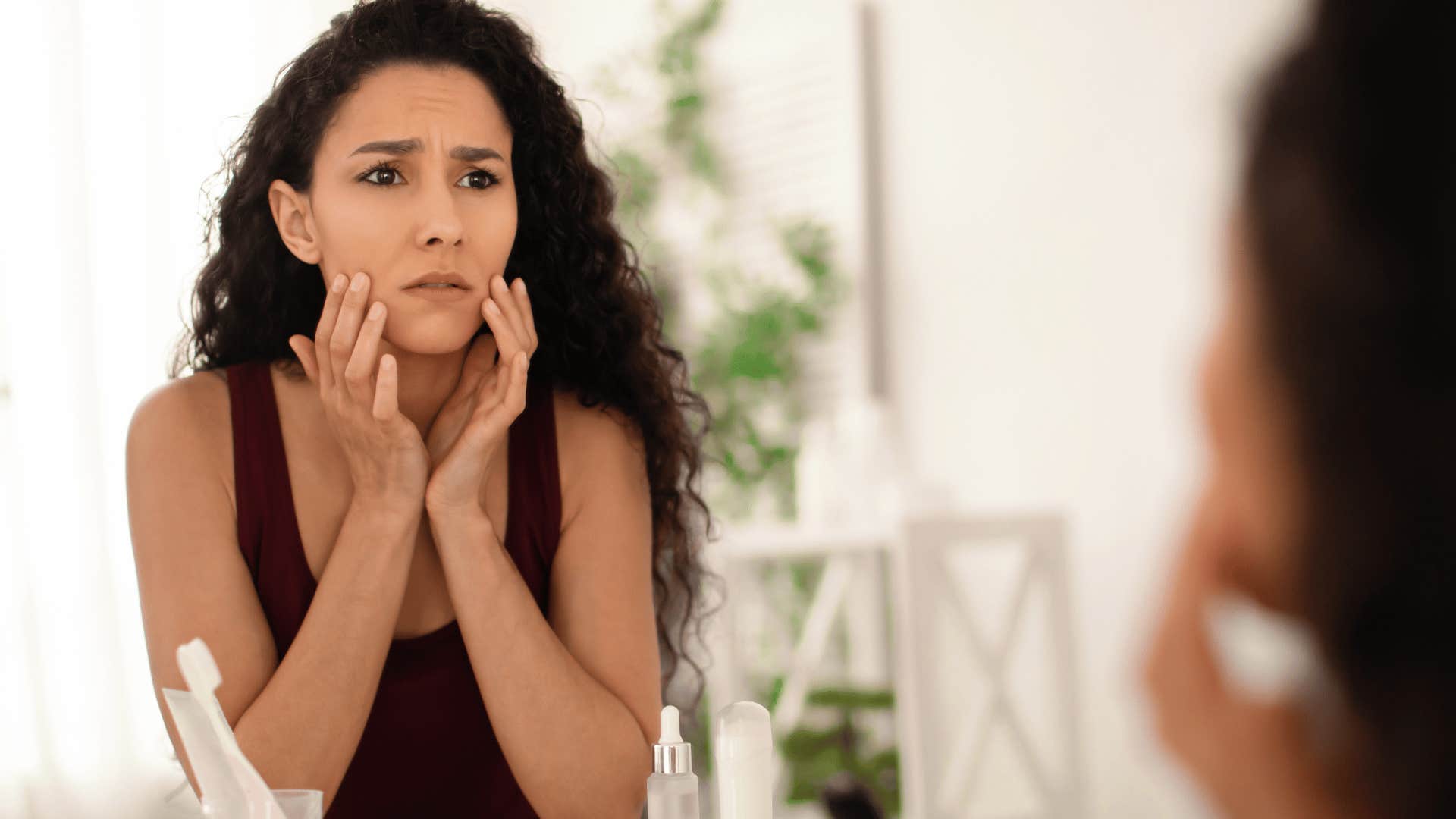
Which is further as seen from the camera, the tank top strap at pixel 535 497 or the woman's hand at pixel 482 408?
the tank top strap at pixel 535 497

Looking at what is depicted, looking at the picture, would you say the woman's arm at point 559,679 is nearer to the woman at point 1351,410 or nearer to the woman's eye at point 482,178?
the woman's eye at point 482,178

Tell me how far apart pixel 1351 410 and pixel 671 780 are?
557 millimetres

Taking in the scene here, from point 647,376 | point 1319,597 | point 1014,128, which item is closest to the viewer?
point 1319,597

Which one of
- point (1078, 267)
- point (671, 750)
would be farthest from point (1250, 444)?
point (1078, 267)

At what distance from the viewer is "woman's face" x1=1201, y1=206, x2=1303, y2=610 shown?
248mm

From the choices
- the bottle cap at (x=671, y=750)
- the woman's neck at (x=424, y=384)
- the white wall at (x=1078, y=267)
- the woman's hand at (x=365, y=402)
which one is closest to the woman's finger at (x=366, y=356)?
the woman's hand at (x=365, y=402)

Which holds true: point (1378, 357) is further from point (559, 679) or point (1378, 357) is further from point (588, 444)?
point (588, 444)

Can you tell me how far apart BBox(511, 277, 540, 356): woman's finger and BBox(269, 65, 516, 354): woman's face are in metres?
0.02

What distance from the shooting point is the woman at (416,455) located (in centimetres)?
93

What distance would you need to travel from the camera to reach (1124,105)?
1.88 metres

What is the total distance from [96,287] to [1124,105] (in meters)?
1.67

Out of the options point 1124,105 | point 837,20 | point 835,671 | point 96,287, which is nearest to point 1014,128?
point 1124,105

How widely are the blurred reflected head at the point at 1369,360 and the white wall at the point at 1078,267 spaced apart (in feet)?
5.06

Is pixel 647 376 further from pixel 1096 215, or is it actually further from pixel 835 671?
pixel 835 671
